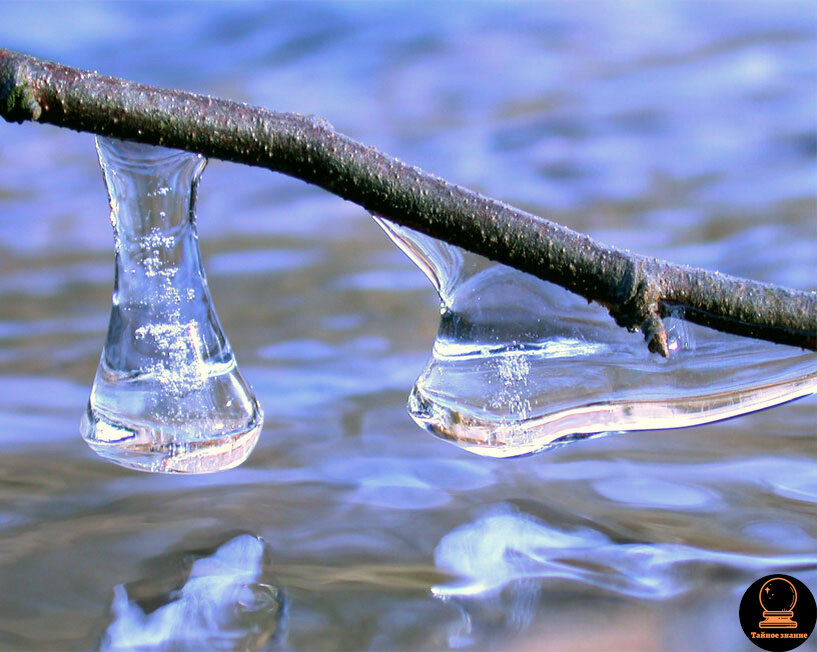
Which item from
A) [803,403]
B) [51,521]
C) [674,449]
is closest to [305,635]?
[51,521]

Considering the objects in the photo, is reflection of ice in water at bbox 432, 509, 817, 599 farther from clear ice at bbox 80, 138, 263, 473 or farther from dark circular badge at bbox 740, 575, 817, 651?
clear ice at bbox 80, 138, 263, 473

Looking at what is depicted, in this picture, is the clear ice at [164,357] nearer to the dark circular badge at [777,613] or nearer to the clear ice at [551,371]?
the clear ice at [551,371]

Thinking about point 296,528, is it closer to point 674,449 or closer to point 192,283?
point 192,283

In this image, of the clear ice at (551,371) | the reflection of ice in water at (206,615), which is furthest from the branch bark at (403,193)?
the reflection of ice in water at (206,615)

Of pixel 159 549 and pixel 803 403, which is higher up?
pixel 803 403

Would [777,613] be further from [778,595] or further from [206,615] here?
[206,615]

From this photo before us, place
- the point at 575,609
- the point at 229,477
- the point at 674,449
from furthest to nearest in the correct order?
the point at 674,449
the point at 229,477
the point at 575,609
